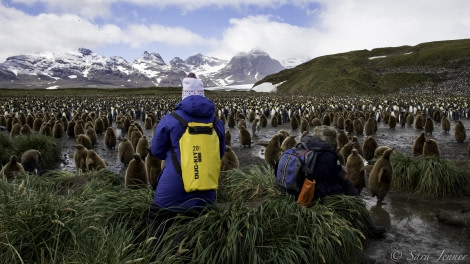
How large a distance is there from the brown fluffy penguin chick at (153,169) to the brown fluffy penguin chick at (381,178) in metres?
4.12

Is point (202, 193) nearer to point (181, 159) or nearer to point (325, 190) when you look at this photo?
point (181, 159)

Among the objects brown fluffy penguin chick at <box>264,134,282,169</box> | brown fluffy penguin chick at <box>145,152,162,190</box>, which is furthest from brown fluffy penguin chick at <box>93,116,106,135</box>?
brown fluffy penguin chick at <box>264,134,282,169</box>

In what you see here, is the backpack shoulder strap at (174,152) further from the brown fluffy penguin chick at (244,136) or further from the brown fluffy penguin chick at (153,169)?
the brown fluffy penguin chick at (244,136)

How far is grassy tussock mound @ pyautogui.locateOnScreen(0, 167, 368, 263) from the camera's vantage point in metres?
3.19

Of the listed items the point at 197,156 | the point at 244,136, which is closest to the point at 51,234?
the point at 197,156

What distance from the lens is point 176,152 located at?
3.55 m

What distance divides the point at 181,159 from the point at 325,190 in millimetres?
2034

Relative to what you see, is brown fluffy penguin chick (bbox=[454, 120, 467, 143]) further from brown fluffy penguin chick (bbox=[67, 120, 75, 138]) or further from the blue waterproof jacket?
brown fluffy penguin chick (bbox=[67, 120, 75, 138])

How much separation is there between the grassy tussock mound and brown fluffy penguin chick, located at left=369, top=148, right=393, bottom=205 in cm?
215

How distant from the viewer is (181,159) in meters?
3.45

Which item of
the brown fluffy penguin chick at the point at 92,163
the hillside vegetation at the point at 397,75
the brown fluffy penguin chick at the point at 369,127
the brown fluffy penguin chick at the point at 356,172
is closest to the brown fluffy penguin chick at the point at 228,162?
the brown fluffy penguin chick at the point at 356,172

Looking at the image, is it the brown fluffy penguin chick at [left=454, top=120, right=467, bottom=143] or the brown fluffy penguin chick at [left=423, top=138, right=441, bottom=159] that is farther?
the brown fluffy penguin chick at [left=454, top=120, right=467, bottom=143]

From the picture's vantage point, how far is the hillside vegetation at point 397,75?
52.5 m

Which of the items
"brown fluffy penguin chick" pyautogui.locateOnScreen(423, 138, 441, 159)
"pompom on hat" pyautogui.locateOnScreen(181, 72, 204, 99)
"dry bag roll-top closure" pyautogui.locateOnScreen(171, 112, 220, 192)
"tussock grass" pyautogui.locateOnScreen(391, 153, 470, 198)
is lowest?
"tussock grass" pyautogui.locateOnScreen(391, 153, 470, 198)
